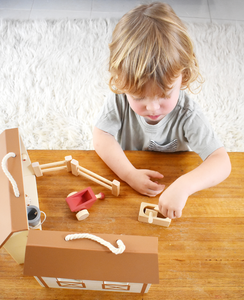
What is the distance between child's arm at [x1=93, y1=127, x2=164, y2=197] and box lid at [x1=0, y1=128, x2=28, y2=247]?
0.86 feet

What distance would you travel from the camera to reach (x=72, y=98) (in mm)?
1541

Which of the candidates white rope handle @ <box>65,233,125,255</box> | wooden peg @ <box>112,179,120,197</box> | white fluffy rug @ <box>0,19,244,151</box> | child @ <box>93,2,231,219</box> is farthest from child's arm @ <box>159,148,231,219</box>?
white fluffy rug @ <box>0,19,244,151</box>

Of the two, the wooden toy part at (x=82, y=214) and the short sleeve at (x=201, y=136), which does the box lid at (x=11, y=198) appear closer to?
the wooden toy part at (x=82, y=214)

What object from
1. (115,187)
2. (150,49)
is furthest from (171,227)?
(150,49)

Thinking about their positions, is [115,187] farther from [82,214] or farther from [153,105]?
[153,105]

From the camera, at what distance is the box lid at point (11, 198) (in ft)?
1.35

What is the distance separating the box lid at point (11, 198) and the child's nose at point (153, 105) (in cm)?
30

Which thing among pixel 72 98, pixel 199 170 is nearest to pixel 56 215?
pixel 199 170

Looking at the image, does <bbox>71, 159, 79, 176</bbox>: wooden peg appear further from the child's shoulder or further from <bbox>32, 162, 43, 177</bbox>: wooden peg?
the child's shoulder

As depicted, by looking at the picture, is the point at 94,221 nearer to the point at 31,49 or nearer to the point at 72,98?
the point at 72,98

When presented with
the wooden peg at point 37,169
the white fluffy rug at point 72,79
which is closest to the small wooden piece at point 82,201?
the wooden peg at point 37,169

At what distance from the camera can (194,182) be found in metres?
0.64

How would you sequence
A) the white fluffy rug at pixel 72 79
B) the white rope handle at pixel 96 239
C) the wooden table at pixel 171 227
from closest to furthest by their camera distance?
the white rope handle at pixel 96 239, the wooden table at pixel 171 227, the white fluffy rug at pixel 72 79

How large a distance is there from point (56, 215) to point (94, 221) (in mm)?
93
